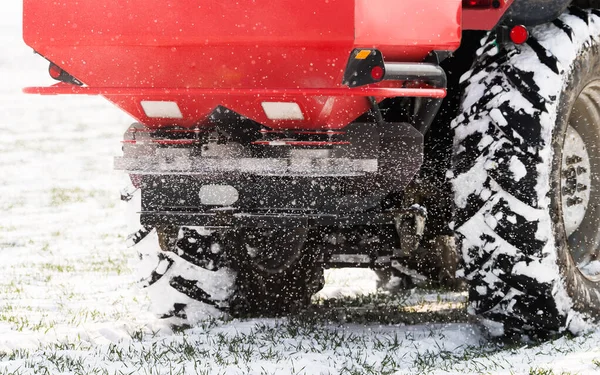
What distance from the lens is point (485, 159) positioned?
4184 millimetres

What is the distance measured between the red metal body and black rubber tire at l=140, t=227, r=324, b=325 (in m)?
1.04

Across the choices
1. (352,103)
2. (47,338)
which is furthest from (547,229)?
(47,338)

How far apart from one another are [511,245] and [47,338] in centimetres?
218

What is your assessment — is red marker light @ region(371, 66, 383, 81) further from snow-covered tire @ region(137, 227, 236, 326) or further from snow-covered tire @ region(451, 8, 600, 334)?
snow-covered tire @ region(137, 227, 236, 326)

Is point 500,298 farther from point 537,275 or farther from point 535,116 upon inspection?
point 535,116

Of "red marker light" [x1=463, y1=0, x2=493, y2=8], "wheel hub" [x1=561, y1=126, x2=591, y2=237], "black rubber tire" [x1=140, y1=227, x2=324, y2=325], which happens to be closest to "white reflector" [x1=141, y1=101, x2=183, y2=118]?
"black rubber tire" [x1=140, y1=227, x2=324, y2=325]

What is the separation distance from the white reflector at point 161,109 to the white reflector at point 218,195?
1.12 ft

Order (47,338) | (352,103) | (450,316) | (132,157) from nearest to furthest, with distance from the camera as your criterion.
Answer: (352,103), (132,157), (47,338), (450,316)

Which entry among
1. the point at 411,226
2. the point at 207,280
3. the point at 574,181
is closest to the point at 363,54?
the point at 411,226

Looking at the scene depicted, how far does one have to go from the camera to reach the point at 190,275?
502 centimetres

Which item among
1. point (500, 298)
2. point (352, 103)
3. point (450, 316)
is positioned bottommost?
point (450, 316)

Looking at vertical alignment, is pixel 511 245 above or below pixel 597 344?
above

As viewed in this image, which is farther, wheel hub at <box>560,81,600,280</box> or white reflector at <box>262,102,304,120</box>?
wheel hub at <box>560,81,600,280</box>

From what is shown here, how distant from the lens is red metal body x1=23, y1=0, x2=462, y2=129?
12.2ft
